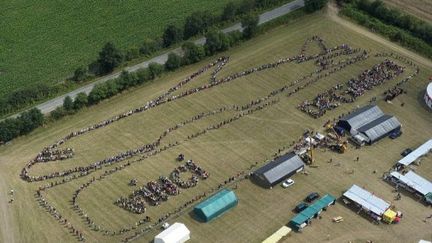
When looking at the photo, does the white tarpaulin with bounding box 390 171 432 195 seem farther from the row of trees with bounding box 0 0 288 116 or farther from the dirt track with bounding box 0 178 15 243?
the dirt track with bounding box 0 178 15 243

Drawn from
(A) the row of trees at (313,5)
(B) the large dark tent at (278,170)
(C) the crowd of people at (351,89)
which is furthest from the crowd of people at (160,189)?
(A) the row of trees at (313,5)

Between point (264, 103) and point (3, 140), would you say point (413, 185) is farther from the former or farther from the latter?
point (3, 140)

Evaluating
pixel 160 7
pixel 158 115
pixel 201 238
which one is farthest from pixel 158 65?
pixel 201 238

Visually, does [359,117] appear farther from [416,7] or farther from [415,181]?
[416,7]

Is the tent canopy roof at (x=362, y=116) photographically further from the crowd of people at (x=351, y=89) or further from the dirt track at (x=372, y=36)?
the dirt track at (x=372, y=36)

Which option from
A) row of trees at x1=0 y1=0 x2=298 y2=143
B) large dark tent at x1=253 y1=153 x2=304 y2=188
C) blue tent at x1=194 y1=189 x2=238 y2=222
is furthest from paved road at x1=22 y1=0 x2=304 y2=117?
large dark tent at x1=253 y1=153 x2=304 y2=188
